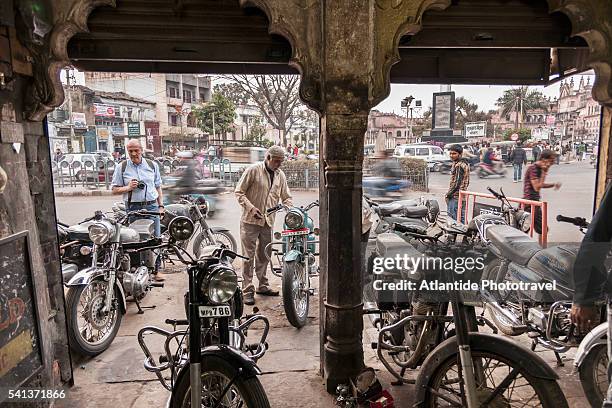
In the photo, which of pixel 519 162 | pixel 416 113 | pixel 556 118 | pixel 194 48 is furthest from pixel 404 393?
pixel 519 162

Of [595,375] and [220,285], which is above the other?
[220,285]

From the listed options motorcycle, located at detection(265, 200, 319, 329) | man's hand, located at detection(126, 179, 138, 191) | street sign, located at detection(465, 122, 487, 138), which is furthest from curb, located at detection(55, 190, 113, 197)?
street sign, located at detection(465, 122, 487, 138)

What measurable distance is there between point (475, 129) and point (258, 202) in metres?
3.92

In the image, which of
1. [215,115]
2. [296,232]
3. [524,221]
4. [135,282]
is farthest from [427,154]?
[135,282]

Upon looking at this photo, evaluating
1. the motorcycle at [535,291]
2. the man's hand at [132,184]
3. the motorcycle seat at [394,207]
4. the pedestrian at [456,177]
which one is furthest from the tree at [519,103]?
the man's hand at [132,184]

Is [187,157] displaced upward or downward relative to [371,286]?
upward

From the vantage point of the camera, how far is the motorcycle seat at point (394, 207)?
4.92 m

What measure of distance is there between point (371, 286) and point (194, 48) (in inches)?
95.0

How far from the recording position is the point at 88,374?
10.8 ft

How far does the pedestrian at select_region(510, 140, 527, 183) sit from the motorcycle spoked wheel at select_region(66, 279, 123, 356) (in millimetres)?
8119

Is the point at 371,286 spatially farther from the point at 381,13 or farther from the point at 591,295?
the point at 381,13

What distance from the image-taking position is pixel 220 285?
2178 millimetres

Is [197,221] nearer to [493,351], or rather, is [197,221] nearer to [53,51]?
[53,51]

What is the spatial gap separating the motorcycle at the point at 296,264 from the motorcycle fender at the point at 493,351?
1.80 meters
